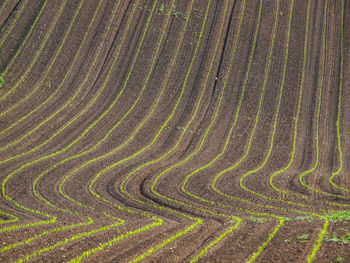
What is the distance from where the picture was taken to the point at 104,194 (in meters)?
26.9

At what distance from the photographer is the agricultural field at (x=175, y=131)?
17.6 metres

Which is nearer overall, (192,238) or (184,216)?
(192,238)

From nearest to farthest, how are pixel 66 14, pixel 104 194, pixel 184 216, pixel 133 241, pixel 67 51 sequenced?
pixel 133 241 < pixel 184 216 < pixel 104 194 < pixel 67 51 < pixel 66 14

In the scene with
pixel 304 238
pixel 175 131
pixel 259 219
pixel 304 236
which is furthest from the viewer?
pixel 175 131

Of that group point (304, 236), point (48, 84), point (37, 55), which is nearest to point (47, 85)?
point (48, 84)

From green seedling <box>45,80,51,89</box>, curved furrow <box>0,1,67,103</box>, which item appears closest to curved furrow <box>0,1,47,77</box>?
curved furrow <box>0,1,67,103</box>

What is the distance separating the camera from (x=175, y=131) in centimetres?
4094

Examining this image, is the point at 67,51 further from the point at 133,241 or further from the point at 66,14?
the point at 133,241

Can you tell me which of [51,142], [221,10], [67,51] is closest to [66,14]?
[67,51]

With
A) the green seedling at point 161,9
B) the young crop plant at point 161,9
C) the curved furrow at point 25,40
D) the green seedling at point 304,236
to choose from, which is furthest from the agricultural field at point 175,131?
the green seedling at point 161,9

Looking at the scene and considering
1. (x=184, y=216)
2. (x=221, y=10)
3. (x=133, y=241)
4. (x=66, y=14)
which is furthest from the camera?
(x=221, y=10)

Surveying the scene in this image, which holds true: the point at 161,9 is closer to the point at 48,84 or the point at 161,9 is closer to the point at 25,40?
the point at 25,40

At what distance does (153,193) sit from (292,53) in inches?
1277

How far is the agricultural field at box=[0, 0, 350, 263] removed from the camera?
17.6m
